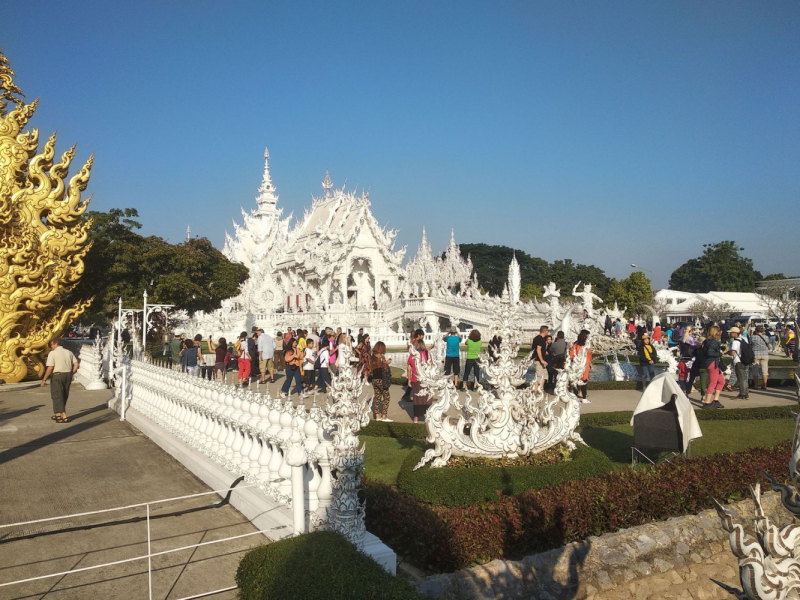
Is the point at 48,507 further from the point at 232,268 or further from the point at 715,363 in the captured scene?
the point at 232,268

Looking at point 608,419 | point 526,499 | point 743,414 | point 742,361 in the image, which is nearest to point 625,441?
point 608,419

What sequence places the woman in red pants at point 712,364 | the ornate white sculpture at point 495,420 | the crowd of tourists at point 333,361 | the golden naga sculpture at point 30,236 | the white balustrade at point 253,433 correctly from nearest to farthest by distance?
the white balustrade at point 253,433 < the ornate white sculpture at point 495,420 < the crowd of tourists at point 333,361 < the woman in red pants at point 712,364 < the golden naga sculpture at point 30,236

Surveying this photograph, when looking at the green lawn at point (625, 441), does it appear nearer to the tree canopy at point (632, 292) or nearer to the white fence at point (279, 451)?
the white fence at point (279, 451)

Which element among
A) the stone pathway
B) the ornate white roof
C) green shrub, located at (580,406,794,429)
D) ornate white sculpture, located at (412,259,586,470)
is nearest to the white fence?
ornate white sculpture, located at (412,259,586,470)

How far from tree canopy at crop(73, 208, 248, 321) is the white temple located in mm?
6414

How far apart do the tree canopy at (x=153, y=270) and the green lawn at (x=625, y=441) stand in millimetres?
18284

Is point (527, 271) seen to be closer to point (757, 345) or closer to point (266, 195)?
point (266, 195)

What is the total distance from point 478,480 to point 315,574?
A: 10.5 ft

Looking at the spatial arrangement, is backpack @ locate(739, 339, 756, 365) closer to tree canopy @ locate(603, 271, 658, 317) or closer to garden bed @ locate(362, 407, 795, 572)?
garden bed @ locate(362, 407, 795, 572)

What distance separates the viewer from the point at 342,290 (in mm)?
44031

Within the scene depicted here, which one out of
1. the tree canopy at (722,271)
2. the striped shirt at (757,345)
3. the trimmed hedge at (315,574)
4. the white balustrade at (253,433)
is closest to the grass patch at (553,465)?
the white balustrade at (253,433)

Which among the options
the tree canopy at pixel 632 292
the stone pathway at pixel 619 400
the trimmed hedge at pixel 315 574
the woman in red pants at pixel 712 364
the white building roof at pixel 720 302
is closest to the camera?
the trimmed hedge at pixel 315 574

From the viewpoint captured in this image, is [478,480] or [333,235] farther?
[333,235]

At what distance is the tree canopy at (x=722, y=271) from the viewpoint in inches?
3329
